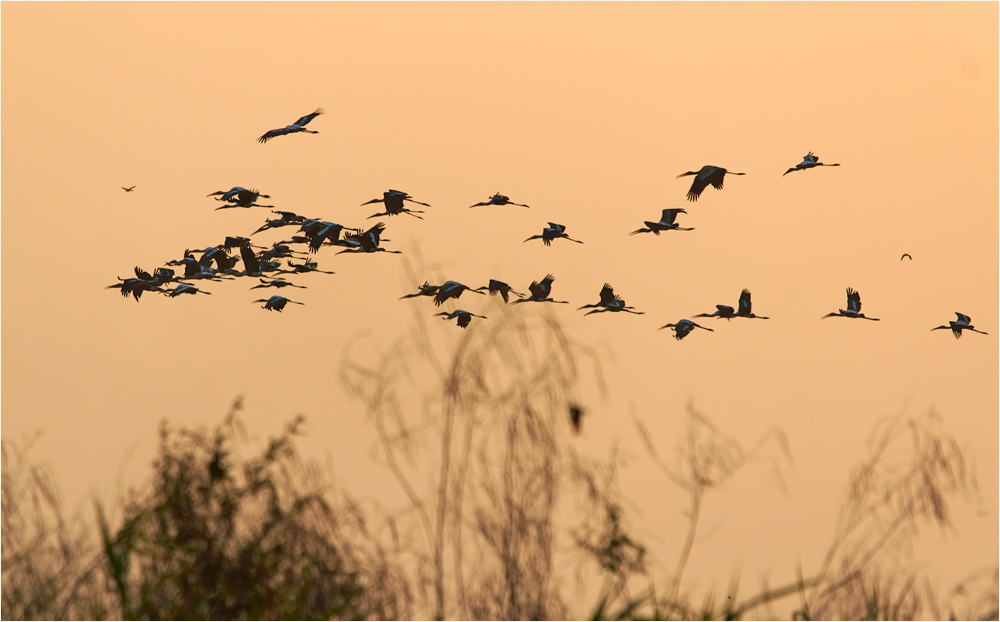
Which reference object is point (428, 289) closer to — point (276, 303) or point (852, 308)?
point (276, 303)

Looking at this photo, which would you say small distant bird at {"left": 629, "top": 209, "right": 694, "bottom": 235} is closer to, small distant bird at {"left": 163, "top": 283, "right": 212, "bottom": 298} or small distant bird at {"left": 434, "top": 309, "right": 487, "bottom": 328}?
small distant bird at {"left": 434, "top": 309, "right": 487, "bottom": 328}

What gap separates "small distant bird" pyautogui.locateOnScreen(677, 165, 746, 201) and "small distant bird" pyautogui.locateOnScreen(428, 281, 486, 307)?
3.39m

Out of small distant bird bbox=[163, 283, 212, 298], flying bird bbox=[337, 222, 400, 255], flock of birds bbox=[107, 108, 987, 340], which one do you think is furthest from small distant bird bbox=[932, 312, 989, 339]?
small distant bird bbox=[163, 283, 212, 298]

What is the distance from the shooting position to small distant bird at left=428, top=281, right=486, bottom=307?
14.1m

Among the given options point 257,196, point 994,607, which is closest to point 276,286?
point 257,196

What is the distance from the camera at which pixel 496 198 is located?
15.9 meters

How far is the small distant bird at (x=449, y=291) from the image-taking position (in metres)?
14.1

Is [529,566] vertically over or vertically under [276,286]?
under

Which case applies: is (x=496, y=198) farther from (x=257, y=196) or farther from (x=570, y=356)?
(x=570, y=356)

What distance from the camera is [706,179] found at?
48.4ft

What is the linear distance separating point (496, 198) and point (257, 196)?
3566 millimetres

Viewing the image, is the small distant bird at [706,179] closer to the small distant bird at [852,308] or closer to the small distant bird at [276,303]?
the small distant bird at [852,308]

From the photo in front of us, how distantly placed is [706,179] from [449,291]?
3938mm

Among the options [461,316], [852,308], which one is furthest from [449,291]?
[852,308]
